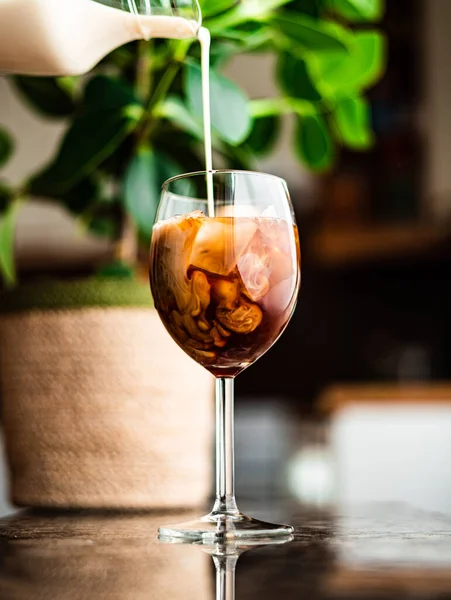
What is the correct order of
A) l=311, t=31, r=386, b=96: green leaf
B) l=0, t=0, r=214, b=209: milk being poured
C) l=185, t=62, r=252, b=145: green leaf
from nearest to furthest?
l=0, t=0, r=214, b=209: milk being poured → l=185, t=62, r=252, b=145: green leaf → l=311, t=31, r=386, b=96: green leaf

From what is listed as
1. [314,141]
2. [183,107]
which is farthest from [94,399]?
[314,141]

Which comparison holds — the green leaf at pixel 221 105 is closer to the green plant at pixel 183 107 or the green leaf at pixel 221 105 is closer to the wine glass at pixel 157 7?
the green plant at pixel 183 107

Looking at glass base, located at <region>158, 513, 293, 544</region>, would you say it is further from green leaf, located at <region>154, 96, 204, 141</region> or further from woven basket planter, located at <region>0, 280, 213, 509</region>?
green leaf, located at <region>154, 96, 204, 141</region>

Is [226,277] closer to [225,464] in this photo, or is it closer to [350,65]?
[225,464]

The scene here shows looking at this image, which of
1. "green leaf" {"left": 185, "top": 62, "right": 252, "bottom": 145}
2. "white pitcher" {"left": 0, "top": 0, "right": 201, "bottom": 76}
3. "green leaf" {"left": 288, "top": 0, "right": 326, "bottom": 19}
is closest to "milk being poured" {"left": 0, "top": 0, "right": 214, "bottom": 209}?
"white pitcher" {"left": 0, "top": 0, "right": 201, "bottom": 76}

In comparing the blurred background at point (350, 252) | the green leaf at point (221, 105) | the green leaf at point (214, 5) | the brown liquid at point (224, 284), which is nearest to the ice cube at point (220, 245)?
the brown liquid at point (224, 284)

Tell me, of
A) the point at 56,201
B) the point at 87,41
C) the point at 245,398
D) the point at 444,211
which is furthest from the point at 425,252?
the point at 87,41
